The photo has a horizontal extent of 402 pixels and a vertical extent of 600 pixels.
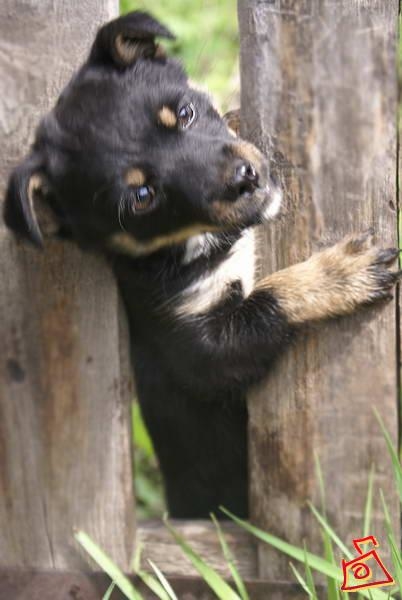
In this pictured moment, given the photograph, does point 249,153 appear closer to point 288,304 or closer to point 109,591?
point 288,304

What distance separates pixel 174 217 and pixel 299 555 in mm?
1167

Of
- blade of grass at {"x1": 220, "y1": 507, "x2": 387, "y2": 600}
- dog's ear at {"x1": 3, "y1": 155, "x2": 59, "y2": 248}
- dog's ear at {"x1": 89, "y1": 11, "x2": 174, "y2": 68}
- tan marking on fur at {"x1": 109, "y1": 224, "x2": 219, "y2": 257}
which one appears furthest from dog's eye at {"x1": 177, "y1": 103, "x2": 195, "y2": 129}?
blade of grass at {"x1": 220, "y1": 507, "x2": 387, "y2": 600}

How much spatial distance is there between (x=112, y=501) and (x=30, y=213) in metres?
1.05

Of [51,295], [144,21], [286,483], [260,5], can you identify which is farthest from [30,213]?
[286,483]

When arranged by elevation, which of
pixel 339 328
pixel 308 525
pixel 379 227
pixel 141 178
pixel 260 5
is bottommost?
pixel 308 525

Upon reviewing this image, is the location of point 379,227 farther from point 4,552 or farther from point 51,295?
point 4,552

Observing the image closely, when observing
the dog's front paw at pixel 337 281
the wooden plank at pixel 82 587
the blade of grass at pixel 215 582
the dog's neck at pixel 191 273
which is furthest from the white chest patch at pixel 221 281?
the wooden plank at pixel 82 587

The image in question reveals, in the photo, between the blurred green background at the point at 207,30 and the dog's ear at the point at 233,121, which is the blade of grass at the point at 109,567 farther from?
the blurred green background at the point at 207,30

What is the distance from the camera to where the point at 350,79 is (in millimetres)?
2531

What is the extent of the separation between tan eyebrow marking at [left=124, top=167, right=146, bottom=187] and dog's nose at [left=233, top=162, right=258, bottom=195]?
1.00 ft

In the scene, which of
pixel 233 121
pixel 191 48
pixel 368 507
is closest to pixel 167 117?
pixel 233 121

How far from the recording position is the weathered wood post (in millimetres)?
2525

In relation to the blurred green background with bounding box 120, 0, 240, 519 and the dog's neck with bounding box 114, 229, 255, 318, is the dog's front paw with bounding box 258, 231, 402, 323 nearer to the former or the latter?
the dog's neck with bounding box 114, 229, 255, 318

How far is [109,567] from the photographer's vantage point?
2.70m
